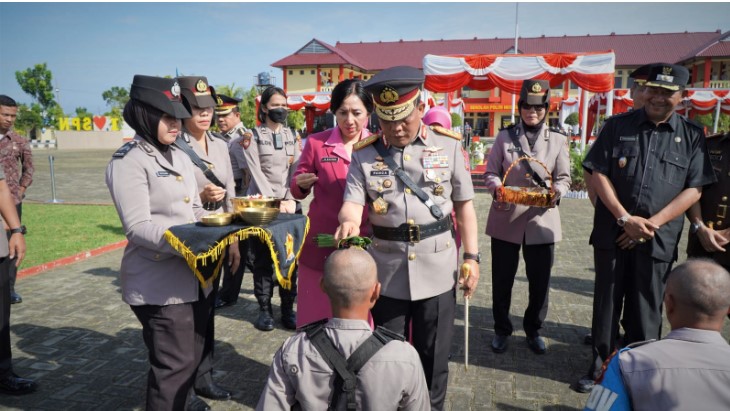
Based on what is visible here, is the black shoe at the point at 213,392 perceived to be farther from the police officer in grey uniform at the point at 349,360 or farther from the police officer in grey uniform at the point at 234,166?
the police officer in grey uniform at the point at 349,360

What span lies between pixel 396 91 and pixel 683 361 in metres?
1.82

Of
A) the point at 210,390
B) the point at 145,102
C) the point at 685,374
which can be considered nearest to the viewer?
the point at 685,374

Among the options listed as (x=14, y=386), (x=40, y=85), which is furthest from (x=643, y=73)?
(x=40, y=85)

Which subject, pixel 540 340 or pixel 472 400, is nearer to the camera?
pixel 472 400

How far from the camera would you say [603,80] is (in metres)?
13.0

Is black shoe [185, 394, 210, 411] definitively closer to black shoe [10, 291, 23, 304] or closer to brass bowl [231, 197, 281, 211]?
brass bowl [231, 197, 281, 211]

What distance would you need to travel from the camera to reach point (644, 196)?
3.49 metres

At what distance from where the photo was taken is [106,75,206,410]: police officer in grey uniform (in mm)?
2654

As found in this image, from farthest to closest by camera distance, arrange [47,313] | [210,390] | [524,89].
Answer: [47,313]
[524,89]
[210,390]

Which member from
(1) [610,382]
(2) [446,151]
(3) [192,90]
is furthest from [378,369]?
(3) [192,90]

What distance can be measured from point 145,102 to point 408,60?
2094 inches

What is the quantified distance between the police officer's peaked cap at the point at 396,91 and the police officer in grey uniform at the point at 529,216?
185 cm

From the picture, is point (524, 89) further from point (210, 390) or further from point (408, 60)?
point (408, 60)

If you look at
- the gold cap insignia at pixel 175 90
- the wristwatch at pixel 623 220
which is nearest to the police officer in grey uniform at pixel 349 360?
the gold cap insignia at pixel 175 90
